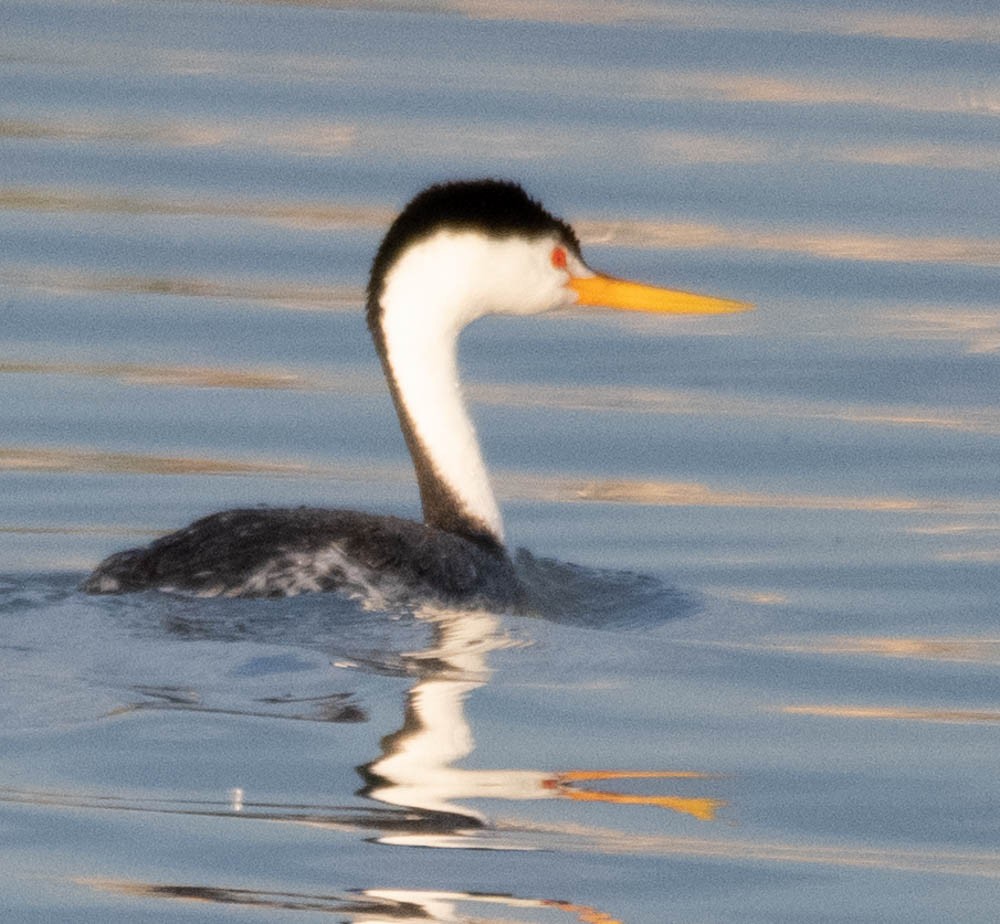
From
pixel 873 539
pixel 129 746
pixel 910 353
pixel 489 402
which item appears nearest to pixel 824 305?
pixel 910 353

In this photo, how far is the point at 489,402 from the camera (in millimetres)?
11109

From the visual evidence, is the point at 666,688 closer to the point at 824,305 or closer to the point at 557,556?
the point at 557,556

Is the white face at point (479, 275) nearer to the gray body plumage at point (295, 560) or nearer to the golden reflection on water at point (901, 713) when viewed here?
the gray body plumage at point (295, 560)

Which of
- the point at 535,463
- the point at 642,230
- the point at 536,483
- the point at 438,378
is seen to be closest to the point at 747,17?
the point at 642,230

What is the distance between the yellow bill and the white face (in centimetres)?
7

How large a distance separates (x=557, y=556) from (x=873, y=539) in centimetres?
110

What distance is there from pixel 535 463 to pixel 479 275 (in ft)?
5.51

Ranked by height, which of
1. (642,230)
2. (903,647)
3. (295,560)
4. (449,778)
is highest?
(642,230)

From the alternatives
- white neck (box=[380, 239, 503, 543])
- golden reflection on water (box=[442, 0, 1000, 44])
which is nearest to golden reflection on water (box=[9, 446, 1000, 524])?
white neck (box=[380, 239, 503, 543])

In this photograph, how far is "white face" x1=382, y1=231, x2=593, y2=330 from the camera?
28.6 ft

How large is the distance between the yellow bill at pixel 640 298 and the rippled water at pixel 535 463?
0.77 m

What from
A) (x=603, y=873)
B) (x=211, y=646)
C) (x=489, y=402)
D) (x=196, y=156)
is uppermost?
(x=196, y=156)

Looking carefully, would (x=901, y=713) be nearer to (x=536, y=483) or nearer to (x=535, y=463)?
(x=536, y=483)

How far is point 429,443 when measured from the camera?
8914 mm
